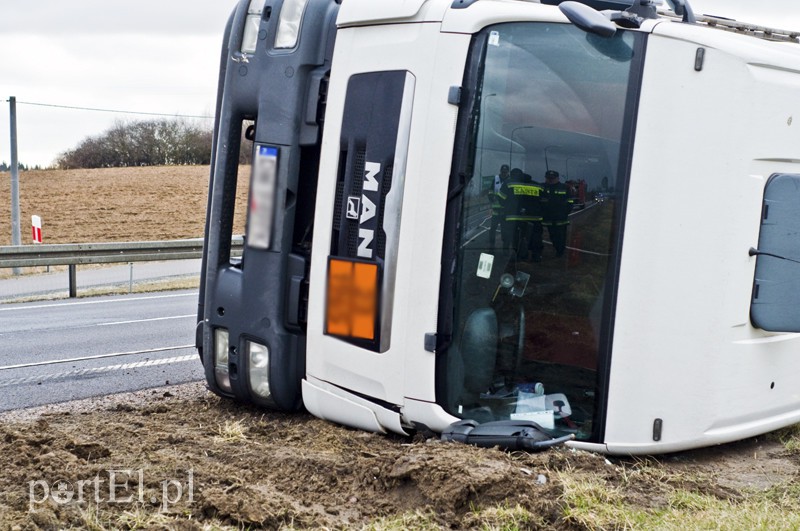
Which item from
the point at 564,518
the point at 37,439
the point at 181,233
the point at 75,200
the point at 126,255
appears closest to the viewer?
the point at 564,518

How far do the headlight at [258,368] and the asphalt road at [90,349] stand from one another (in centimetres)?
189

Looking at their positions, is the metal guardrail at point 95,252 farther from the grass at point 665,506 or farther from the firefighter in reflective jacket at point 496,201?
the grass at point 665,506

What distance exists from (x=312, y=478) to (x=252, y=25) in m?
2.54

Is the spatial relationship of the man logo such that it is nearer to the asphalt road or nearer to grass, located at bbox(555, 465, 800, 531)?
grass, located at bbox(555, 465, 800, 531)

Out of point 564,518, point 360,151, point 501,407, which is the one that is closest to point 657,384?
point 501,407

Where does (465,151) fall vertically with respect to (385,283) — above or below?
above

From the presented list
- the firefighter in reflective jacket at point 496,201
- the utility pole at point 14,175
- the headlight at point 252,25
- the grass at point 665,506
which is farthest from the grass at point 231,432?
the utility pole at point 14,175

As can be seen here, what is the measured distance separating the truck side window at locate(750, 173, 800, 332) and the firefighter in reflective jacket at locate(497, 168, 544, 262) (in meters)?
1.01

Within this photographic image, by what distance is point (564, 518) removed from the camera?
11.4 feet

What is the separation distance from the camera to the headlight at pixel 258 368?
5.23m

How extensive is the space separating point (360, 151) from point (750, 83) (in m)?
1.82

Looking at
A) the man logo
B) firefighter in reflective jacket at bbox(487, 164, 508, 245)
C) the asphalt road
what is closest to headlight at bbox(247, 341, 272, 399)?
the man logo

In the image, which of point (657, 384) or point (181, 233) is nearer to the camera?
point (657, 384)

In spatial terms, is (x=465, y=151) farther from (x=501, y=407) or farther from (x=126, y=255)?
(x=126, y=255)
